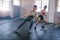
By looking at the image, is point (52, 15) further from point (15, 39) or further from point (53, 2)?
point (15, 39)

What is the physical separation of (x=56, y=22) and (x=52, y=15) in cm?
61

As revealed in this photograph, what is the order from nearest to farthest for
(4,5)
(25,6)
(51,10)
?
(51,10) < (25,6) < (4,5)

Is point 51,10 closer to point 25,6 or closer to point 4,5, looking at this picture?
point 25,6

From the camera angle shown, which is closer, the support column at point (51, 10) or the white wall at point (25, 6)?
the support column at point (51, 10)

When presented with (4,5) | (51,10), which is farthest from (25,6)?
(51,10)

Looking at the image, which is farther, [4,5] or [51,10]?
[4,5]

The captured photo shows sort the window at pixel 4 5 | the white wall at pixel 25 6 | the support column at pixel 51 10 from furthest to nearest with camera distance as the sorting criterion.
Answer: the window at pixel 4 5 → the white wall at pixel 25 6 → the support column at pixel 51 10

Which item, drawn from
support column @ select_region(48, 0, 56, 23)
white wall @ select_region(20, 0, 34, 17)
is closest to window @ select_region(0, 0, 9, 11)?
white wall @ select_region(20, 0, 34, 17)

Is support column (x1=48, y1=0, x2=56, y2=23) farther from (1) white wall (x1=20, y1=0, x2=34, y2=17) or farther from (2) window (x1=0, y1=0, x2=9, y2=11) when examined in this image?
(2) window (x1=0, y1=0, x2=9, y2=11)

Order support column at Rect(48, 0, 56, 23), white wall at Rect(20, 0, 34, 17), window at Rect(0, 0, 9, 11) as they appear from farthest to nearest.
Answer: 1. window at Rect(0, 0, 9, 11)
2. white wall at Rect(20, 0, 34, 17)
3. support column at Rect(48, 0, 56, 23)

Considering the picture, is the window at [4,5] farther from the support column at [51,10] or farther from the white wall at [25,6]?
the support column at [51,10]

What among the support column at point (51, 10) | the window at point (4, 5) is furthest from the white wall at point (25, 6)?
the support column at point (51, 10)

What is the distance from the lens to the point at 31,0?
1387 cm

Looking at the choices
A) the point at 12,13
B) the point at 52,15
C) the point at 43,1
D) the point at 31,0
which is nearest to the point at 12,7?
the point at 12,13
